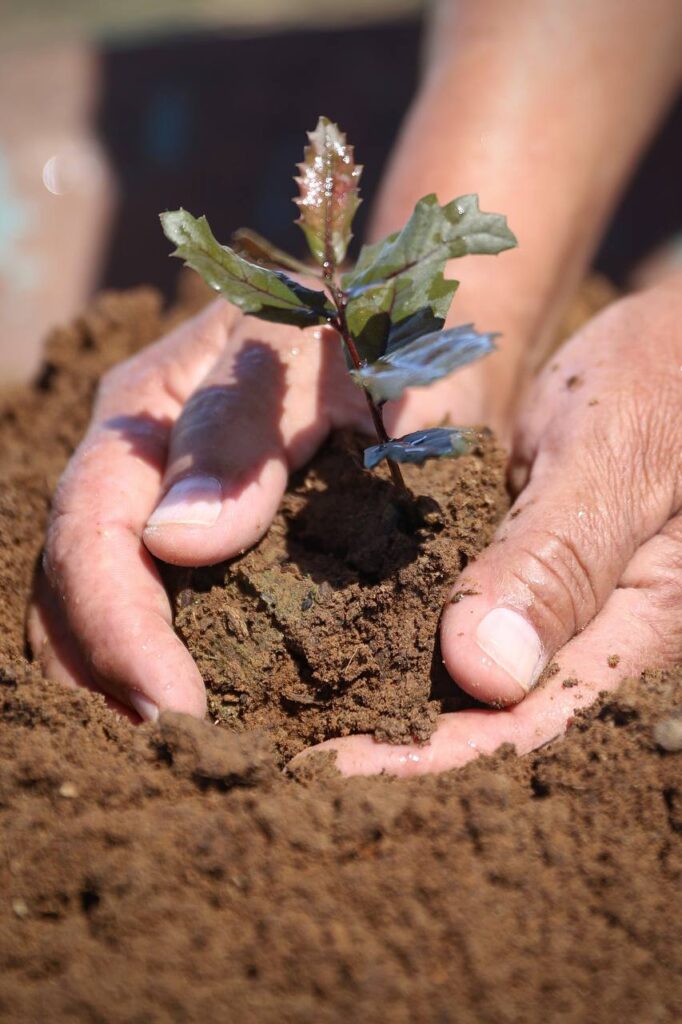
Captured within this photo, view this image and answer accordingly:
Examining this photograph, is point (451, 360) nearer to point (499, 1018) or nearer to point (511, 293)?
point (499, 1018)

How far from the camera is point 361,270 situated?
1.41m

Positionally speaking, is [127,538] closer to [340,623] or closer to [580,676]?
[340,623]

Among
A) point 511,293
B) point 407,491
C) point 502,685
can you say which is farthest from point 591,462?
point 511,293

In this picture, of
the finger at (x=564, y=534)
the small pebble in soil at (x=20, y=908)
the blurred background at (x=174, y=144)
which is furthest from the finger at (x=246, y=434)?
the blurred background at (x=174, y=144)

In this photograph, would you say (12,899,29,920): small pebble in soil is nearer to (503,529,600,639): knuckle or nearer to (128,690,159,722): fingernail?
(128,690,159,722): fingernail

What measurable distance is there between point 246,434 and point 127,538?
0.98ft

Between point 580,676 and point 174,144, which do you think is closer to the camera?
point 580,676

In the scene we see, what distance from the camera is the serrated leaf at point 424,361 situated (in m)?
1.18

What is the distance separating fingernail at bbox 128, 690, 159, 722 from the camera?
1447 mm

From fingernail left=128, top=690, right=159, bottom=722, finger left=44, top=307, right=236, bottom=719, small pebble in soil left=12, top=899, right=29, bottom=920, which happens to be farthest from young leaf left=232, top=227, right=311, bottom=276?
small pebble in soil left=12, top=899, right=29, bottom=920

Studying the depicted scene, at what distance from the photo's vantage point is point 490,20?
250cm

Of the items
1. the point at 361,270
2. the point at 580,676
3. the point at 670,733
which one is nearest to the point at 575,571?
the point at 580,676

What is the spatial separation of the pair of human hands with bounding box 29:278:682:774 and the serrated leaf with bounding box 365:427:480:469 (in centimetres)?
27

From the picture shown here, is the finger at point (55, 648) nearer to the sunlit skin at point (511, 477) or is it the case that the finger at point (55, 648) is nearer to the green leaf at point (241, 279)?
the sunlit skin at point (511, 477)
